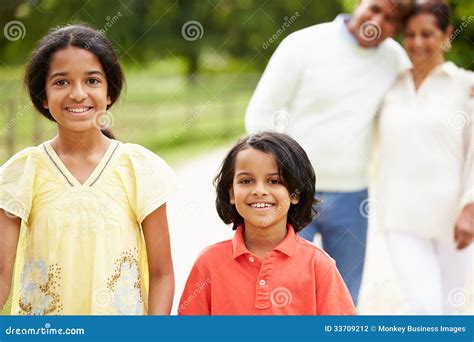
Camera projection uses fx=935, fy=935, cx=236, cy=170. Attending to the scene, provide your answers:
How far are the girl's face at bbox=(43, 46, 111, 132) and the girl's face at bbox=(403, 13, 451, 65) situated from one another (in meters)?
1.37

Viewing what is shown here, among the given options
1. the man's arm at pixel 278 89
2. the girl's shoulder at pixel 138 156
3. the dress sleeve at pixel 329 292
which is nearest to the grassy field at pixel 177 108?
the man's arm at pixel 278 89

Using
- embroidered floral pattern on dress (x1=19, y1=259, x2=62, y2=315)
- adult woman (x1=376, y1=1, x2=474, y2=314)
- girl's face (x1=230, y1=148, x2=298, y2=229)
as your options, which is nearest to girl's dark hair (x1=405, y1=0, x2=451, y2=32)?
adult woman (x1=376, y1=1, x2=474, y2=314)

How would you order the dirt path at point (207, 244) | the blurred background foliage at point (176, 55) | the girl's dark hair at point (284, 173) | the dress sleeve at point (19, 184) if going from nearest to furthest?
1. the dress sleeve at point (19, 184)
2. the girl's dark hair at point (284, 173)
3. the dirt path at point (207, 244)
4. the blurred background foliage at point (176, 55)

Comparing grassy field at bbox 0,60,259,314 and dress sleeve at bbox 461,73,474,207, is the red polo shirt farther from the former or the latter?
grassy field at bbox 0,60,259,314

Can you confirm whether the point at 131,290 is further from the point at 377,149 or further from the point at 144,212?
the point at 377,149

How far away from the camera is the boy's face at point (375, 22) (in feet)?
11.2

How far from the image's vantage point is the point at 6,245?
2480mm

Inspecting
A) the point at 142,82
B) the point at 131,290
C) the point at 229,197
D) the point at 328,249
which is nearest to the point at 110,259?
the point at 131,290

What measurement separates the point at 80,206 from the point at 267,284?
542mm

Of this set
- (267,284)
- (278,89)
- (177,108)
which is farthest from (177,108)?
(267,284)

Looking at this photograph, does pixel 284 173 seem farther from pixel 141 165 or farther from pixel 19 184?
pixel 19 184

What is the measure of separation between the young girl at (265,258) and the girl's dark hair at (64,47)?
0.41m

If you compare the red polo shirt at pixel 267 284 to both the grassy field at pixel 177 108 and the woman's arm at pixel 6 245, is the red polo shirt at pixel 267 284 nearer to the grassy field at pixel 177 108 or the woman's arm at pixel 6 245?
the woman's arm at pixel 6 245

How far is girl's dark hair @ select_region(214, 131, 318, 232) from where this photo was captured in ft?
8.54
